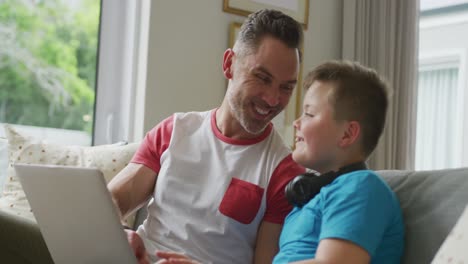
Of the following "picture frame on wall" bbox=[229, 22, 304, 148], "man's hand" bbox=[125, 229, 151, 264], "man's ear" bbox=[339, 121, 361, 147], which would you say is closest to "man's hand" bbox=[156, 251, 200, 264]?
"man's hand" bbox=[125, 229, 151, 264]

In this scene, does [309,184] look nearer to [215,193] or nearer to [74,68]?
[215,193]

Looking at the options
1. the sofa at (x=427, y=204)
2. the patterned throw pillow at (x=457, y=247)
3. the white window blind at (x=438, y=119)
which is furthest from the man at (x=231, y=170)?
the white window blind at (x=438, y=119)

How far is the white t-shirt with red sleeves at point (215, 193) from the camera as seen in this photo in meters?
1.48

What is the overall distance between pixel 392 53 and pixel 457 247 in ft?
9.13

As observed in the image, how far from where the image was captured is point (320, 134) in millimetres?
1302

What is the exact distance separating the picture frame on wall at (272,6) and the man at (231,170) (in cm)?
134

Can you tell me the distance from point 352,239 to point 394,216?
0.55ft

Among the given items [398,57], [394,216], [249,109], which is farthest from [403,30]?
[394,216]

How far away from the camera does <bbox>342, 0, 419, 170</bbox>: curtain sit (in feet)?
11.4

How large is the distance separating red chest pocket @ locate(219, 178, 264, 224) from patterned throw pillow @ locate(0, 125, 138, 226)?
679 mm

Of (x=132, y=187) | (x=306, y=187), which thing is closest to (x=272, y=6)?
(x=132, y=187)

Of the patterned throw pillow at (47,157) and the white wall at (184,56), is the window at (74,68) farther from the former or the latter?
the patterned throw pillow at (47,157)

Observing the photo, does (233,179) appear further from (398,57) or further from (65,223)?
(398,57)

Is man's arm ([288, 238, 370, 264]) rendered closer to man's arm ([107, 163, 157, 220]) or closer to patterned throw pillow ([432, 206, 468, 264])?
patterned throw pillow ([432, 206, 468, 264])
